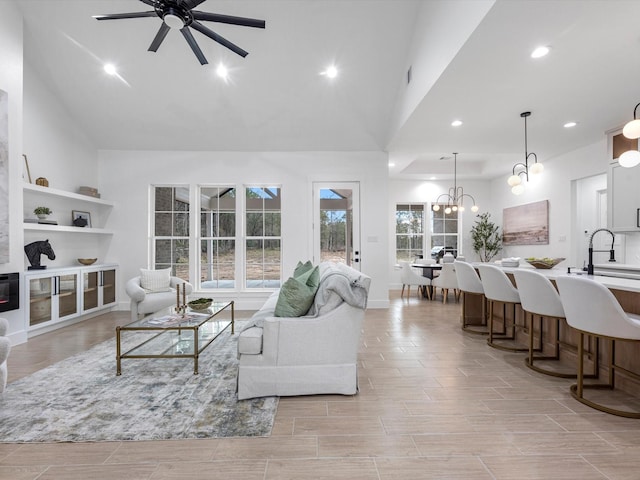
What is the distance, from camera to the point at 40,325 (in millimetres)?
4191

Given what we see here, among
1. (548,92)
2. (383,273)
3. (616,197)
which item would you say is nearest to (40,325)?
(383,273)

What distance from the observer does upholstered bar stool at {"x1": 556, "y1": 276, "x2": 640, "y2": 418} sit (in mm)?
2146

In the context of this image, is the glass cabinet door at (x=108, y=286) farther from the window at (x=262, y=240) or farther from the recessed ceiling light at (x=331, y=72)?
the recessed ceiling light at (x=331, y=72)

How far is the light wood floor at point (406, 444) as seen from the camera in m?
1.71

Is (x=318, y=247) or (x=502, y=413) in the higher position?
(x=318, y=247)

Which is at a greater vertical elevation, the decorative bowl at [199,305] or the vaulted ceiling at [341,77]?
the vaulted ceiling at [341,77]

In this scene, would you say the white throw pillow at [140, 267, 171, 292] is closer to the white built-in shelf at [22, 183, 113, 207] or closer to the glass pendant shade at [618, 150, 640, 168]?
the white built-in shelf at [22, 183, 113, 207]

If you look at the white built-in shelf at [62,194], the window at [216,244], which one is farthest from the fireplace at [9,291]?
the window at [216,244]

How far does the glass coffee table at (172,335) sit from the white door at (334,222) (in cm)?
240

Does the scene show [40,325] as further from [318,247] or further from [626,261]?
[626,261]

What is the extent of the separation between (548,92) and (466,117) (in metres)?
0.92

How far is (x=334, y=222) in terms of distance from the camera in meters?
6.04

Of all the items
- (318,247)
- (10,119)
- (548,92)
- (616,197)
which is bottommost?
(318,247)

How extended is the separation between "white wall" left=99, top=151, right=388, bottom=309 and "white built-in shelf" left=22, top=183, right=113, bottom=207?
39cm
